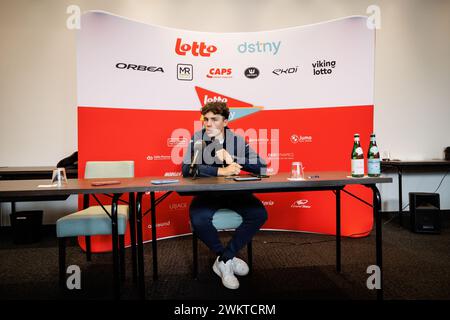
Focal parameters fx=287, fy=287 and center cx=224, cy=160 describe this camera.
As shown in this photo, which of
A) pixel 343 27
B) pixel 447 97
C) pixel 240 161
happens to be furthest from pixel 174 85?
pixel 447 97

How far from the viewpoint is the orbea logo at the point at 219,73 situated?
2.92 meters

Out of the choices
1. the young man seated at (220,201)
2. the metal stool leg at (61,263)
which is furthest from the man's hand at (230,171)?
the metal stool leg at (61,263)

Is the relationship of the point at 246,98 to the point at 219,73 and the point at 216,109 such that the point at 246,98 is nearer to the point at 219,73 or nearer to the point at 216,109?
the point at 219,73

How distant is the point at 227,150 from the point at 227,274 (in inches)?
34.4

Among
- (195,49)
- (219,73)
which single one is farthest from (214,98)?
(195,49)

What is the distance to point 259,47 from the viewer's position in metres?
2.94

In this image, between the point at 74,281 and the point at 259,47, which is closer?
the point at 74,281

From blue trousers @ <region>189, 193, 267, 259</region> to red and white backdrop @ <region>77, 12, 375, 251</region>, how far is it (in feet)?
3.09

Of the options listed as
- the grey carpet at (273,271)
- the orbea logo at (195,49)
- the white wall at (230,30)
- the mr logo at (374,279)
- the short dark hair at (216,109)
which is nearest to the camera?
the mr logo at (374,279)

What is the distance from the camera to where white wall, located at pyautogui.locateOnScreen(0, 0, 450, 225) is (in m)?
3.32

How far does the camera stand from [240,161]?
2.12m

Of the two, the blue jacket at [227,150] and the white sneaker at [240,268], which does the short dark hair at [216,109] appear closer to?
the blue jacket at [227,150]
